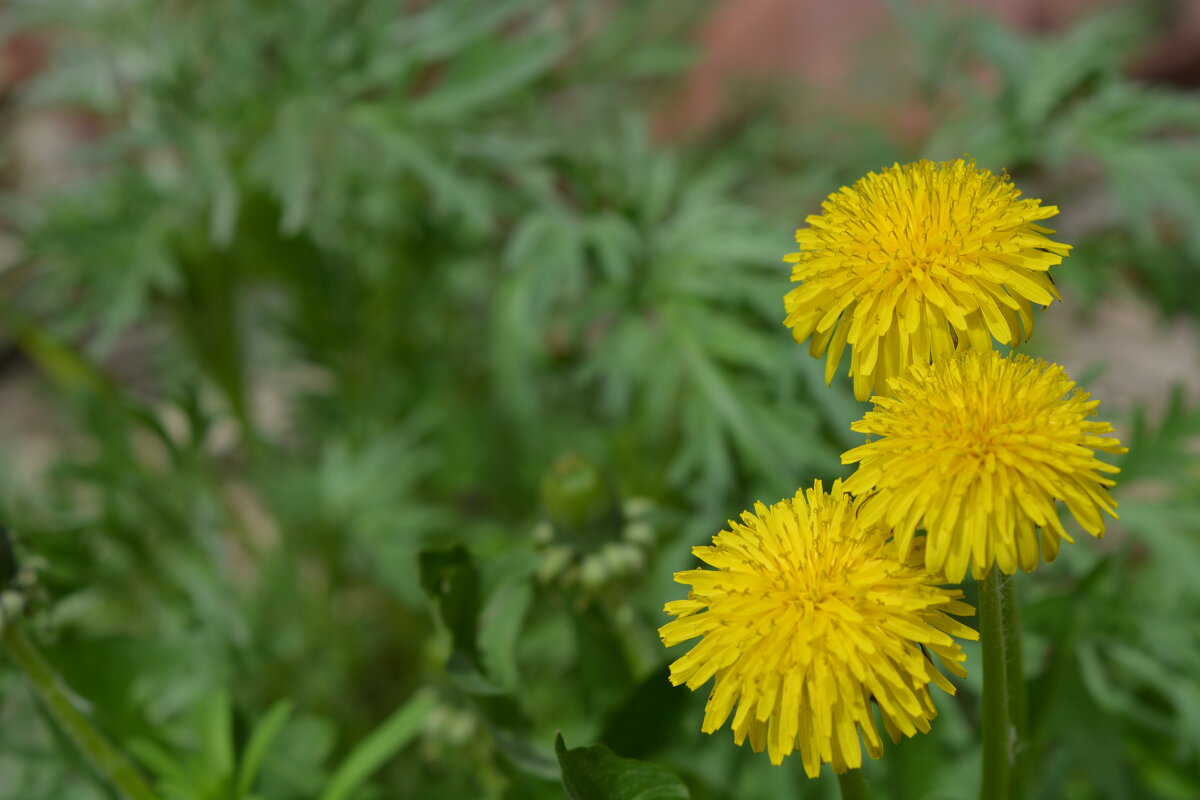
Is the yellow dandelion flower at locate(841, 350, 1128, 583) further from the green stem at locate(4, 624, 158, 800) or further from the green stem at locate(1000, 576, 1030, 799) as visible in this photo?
the green stem at locate(4, 624, 158, 800)

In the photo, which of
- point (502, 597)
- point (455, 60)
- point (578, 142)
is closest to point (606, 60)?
point (578, 142)

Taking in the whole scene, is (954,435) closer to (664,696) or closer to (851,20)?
(664,696)

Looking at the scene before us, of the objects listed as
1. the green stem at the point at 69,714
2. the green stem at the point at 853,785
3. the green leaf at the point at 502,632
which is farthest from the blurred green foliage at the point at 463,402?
the green stem at the point at 853,785

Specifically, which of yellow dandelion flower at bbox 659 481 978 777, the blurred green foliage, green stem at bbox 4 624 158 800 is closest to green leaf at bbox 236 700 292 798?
the blurred green foliage

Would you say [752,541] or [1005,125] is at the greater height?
[752,541]

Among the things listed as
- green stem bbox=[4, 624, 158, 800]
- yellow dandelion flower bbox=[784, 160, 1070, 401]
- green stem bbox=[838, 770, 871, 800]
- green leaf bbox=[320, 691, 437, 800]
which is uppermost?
yellow dandelion flower bbox=[784, 160, 1070, 401]

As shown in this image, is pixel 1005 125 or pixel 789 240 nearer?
pixel 789 240

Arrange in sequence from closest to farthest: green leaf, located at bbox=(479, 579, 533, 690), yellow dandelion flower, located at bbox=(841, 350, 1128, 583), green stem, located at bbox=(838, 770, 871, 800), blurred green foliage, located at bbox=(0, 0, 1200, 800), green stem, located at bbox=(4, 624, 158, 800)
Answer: yellow dandelion flower, located at bbox=(841, 350, 1128, 583), green stem, located at bbox=(838, 770, 871, 800), green stem, located at bbox=(4, 624, 158, 800), green leaf, located at bbox=(479, 579, 533, 690), blurred green foliage, located at bbox=(0, 0, 1200, 800)
